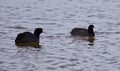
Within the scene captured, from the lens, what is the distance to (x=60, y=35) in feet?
81.1

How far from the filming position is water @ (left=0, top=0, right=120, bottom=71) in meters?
18.9

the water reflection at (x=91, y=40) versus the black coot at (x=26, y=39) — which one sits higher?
the black coot at (x=26, y=39)

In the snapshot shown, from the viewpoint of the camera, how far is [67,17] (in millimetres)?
30281

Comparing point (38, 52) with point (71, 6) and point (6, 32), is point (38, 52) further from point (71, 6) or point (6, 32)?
point (71, 6)

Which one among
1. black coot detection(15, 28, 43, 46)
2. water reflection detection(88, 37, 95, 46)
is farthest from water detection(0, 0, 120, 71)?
black coot detection(15, 28, 43, 46)

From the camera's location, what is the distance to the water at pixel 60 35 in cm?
1888

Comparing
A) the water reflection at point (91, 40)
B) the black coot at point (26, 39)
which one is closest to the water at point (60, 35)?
the water reflection at point (91, 40)

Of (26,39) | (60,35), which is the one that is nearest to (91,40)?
(60,35)

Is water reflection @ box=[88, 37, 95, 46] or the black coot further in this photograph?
water reflection @ box=[88, 37, 95, 46]

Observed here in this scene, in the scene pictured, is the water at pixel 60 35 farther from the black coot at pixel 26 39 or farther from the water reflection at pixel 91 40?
the black coot at pixel 26 39

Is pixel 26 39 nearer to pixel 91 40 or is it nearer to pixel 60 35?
pixel 60 35

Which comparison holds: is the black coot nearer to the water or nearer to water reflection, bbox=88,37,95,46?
the water

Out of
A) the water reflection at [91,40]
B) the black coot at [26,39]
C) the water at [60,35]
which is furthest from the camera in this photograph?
the water reflection at [91,40]

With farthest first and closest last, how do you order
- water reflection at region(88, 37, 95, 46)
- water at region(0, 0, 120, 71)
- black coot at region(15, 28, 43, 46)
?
water reflection at region(88, 37, 95, 46) < black coot at region(15, 28, 43, 46) < water at region(0, 0, 120, 71)
